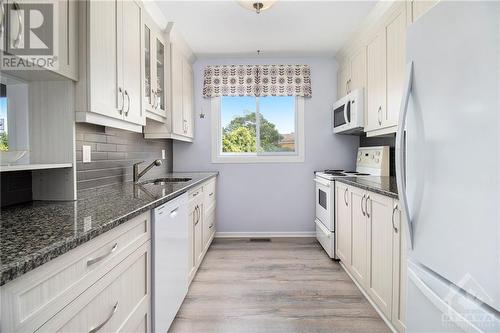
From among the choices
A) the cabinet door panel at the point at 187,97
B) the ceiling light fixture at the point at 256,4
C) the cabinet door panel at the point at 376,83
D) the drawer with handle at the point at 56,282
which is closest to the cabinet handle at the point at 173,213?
the drawer with handle at the point at 56,282

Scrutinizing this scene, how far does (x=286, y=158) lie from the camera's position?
4.02 m

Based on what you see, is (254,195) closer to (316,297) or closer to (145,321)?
(316,297)

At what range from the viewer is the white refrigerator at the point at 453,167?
2.66 ft

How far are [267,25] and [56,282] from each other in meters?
2.83

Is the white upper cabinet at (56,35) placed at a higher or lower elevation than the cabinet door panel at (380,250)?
higher

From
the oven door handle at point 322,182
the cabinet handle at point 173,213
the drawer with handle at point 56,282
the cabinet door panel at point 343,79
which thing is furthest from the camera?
the cabinet door panel at point 343,79

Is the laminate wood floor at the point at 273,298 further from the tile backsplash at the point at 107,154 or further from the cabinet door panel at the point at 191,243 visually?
the tile backsplash at the point at 107,154

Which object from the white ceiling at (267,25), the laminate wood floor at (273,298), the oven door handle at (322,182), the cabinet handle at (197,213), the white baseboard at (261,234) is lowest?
the laminate wood floor at (273,298)

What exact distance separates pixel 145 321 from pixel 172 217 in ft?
1.86

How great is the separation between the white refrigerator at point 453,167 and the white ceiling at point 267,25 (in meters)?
1.74

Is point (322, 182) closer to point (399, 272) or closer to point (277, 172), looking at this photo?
point (277, 172)

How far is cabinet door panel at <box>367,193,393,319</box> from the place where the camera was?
184 centimetres

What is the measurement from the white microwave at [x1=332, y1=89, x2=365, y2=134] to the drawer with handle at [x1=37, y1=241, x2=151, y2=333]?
7.99 ft

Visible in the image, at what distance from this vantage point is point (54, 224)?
1030 mm
